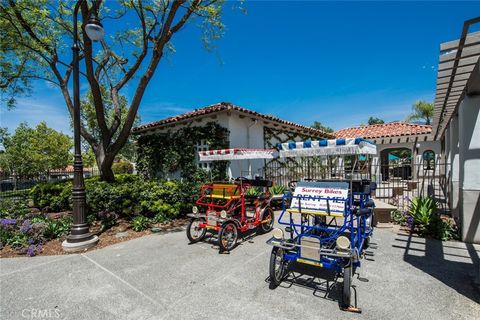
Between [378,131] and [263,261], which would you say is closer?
[263,261]

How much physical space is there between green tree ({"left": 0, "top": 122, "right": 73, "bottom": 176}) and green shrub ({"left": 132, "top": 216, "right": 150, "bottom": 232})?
2398cm

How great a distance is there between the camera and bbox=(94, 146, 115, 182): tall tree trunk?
8.45 metres

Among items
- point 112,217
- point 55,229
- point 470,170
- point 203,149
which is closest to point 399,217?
point 470,170

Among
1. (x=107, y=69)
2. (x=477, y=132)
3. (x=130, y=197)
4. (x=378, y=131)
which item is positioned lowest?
(x=130, y=197)

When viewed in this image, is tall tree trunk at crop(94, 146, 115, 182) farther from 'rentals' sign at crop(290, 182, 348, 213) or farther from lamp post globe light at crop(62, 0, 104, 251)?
'rentals' sign at crop(290, 182, 348, 213)

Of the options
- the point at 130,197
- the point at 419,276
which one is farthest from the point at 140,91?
the point at 419,276

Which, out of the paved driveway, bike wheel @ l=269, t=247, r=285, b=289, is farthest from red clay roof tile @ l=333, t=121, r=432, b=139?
bike wheel @ l=269, t=247, r=285, b=289

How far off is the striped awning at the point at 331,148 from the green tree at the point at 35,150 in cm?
2800

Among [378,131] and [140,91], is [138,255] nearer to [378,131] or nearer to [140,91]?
[140,91]

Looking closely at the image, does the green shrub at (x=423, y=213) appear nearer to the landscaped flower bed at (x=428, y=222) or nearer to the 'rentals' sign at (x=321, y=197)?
the landscaped flower bed at (x=428, y=222)

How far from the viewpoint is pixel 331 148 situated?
4.53m

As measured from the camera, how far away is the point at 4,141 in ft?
100.0

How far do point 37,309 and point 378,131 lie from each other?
20.0 metres

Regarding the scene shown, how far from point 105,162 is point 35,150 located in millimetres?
25397
